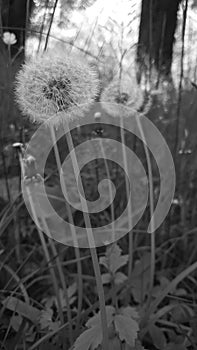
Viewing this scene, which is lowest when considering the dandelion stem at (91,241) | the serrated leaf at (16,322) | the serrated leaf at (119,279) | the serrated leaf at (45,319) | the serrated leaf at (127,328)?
the serrated leaf at (16,322)

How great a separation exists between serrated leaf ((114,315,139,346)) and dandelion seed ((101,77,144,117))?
49cm

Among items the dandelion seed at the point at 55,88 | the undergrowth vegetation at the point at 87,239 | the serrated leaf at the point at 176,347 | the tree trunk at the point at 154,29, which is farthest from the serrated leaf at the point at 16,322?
the tree trunk at the point at 154,29

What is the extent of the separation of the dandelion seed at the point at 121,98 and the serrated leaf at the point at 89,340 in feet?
1.72

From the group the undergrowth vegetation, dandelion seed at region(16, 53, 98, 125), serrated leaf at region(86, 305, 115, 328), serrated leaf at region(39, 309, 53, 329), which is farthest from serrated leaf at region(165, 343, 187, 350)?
dandelion seed at region(16, 53, 98, 125)

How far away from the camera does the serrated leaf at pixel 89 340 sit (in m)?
0.76

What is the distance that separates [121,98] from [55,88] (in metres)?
0.49

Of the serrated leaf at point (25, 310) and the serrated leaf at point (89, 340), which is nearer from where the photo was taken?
the serrated leaf at point (89, 340)

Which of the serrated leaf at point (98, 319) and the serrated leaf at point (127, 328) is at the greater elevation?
the serrated leaf at point (127, 328)

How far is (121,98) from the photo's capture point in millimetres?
1160

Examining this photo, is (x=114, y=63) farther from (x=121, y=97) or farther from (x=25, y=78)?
(x=25, y=78)

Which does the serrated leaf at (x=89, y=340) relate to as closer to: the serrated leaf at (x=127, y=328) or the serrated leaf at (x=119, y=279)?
the serrated leaf at (x=127, y=328)

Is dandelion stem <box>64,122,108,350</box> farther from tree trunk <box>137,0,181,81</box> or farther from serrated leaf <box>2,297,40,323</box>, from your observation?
tree trunk <box>137,0,181,81</box>

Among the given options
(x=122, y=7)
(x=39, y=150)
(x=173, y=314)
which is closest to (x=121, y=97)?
(x=122, y=7)

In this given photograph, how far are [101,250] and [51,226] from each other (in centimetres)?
17
